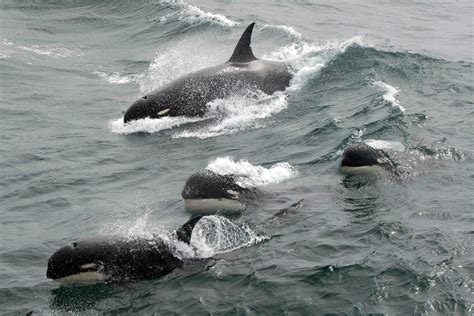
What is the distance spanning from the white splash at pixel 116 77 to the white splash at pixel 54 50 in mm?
4300

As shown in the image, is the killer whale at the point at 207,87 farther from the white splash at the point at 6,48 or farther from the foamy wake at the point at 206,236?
the white splash at the point at 6,48

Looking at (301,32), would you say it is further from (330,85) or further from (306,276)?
(306,276)

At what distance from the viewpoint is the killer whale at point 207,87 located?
23781 mm

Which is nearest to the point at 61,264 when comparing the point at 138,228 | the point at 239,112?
the point at 138,228

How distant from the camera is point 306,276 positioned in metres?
12.5

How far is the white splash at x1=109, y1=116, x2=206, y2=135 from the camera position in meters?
23.3

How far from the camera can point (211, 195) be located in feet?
50.0

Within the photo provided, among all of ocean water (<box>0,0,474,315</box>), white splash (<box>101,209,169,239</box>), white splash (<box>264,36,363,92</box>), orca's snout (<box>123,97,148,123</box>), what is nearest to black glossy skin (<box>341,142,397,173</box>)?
ocean water (<box>0,0,474,315</box>)

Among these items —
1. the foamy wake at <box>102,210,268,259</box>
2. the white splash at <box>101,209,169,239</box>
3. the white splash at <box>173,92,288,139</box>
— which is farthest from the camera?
the white splash at <box>173,92,288,139</box>

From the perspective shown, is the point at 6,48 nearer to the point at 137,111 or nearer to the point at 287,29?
the point at 287,29

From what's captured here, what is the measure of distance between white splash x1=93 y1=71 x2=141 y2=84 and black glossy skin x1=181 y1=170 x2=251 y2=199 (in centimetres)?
1558

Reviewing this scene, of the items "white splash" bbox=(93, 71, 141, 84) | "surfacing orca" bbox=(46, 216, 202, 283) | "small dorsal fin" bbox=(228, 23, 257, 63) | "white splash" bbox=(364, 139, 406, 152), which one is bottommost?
"white splash" bbox=(93, 71, 141, 84)

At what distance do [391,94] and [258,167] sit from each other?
26.8 ft

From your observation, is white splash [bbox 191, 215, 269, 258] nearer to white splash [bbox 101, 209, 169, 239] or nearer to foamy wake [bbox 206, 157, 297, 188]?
white splash [bbox 101, 209, 169, 239]
